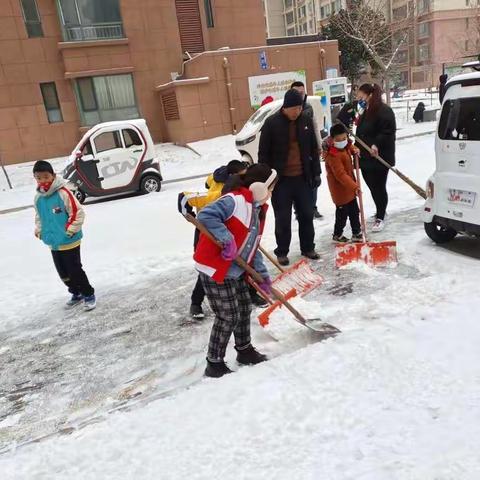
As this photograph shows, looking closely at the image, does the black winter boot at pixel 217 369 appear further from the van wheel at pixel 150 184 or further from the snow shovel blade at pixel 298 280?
the van wheel at pixel 150 184

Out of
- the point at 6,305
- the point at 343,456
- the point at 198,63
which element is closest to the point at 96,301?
the point at 6,305

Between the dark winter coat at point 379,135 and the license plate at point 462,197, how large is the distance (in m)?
1.14

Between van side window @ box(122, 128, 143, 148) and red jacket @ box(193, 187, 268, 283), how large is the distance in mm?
9660

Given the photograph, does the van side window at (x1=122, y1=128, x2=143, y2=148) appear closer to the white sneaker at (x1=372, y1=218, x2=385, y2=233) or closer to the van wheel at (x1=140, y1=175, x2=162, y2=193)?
the van wheel at (x1=140, y1=175, x2=162, y2=193)

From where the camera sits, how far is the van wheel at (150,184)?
12148 mm

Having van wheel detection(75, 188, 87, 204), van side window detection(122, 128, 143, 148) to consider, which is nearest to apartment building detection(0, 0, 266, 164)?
van side window detection(122, 128, 143, 148)

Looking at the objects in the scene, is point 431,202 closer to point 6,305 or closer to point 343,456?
point 343,456

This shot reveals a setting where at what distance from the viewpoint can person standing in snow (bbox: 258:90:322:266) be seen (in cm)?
495

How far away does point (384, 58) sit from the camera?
30.9 metres

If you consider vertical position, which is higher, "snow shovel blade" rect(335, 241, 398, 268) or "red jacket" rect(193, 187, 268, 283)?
"red jacket" rect(193, 187, 268, 283)

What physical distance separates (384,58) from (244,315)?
3199 centimetres

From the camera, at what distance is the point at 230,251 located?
9.44 ft

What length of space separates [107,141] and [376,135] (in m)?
8.06

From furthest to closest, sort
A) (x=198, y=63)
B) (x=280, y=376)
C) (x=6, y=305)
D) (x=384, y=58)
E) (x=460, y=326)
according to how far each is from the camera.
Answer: (x=384, y=58)
(x=198, y=63)
(x=6, y=305)
(x=460, y=326)
(x=280, y=376)
